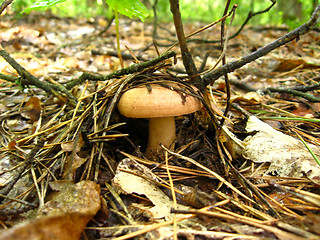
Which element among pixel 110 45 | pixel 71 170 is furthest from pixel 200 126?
pixel 110 45

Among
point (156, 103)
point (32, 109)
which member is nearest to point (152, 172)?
point (156, 103)

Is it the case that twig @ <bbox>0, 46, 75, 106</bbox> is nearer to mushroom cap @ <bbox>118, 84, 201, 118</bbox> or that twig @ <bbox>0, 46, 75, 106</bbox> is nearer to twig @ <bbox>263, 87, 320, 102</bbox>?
mushroom cap @ <bbox>118, 84, 201, 118</bbox>

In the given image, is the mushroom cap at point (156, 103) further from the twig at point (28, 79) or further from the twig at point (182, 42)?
the twig at point (28, 79)

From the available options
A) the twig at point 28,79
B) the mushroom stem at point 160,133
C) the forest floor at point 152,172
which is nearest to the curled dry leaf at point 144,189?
the forest floor at point 152,172

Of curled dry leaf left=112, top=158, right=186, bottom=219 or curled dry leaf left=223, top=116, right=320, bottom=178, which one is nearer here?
curled dry leaf left=112, top=158, right=186, bottom=219

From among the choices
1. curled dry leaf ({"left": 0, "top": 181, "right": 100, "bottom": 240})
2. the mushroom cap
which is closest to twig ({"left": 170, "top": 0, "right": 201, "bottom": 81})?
the mushroom cap
